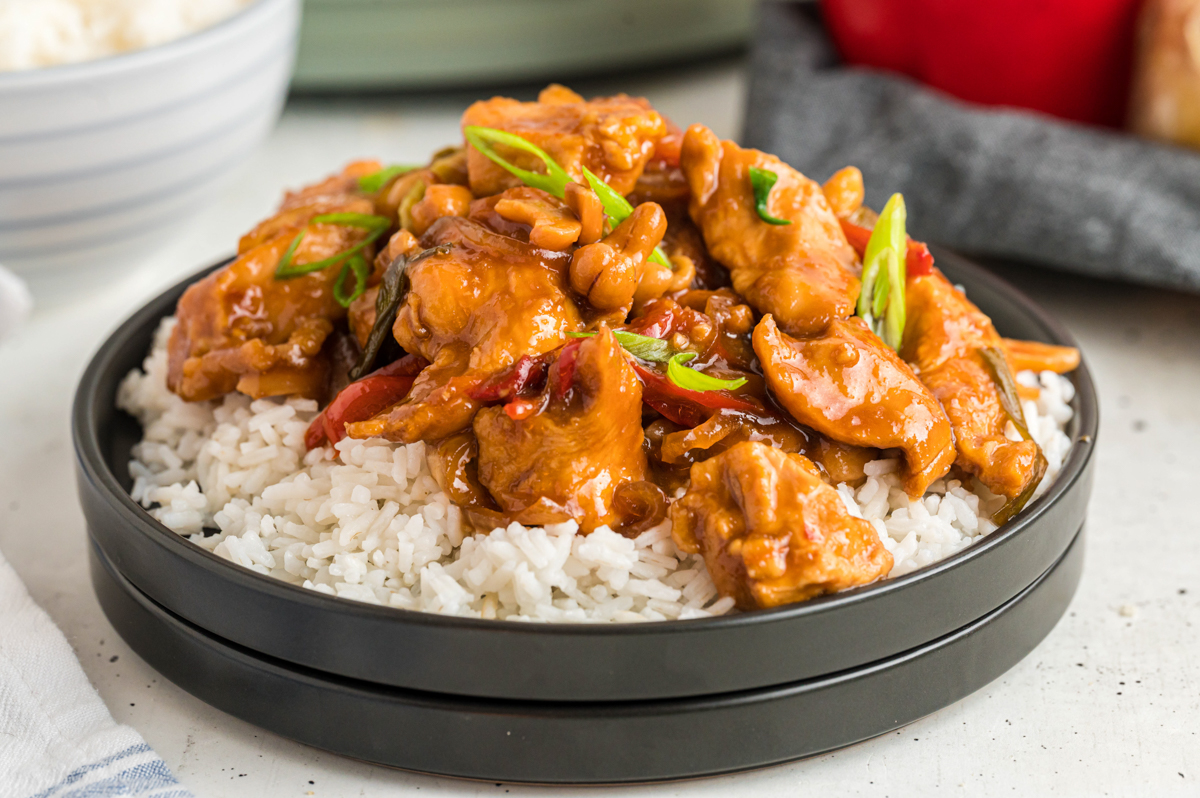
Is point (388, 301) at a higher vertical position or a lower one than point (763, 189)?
lower

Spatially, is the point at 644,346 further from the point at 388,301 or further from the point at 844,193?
the point at 844,193

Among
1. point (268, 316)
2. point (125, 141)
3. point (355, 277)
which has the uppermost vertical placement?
point (355, 277)

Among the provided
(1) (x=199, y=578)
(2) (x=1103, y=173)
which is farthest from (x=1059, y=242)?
(1) (x=199, y=578)

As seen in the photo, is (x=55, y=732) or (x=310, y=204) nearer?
(x=55, y=732)

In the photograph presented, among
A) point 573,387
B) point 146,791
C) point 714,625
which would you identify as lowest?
point 146,791

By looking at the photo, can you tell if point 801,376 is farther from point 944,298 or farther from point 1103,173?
point 1103,173

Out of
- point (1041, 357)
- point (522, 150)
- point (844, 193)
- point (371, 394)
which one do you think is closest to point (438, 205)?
point (522, 150)

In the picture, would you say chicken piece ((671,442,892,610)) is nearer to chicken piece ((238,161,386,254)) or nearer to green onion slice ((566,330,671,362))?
green onion slice ((566,330,671,362))

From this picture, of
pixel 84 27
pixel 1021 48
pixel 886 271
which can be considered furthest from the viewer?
pixel 1021 48
